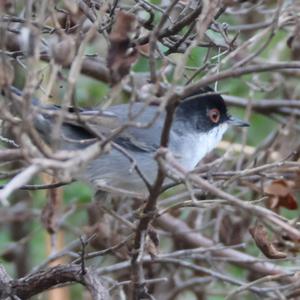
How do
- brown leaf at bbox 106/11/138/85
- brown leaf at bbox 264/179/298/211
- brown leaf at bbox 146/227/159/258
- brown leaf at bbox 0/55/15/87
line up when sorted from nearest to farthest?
brown leaf at bbox 0/55/15/87
brown leaf at bbox 106/11/138/85
brown leaf at bbox 146/227/159/258
brown leaf at bbox 264/179/298/211

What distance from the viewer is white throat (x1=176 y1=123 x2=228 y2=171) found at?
3521mm

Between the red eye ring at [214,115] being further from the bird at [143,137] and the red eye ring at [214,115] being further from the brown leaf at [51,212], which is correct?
the brown leaf at [51,212]

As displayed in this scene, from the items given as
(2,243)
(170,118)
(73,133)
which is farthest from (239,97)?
(170,118)

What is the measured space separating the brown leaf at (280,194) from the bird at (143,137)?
33 cm

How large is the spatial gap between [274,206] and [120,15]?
155 cm

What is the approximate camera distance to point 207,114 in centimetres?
373

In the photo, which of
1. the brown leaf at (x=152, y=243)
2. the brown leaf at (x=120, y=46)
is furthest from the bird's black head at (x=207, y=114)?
the brown leaf at (x=120, y=46)

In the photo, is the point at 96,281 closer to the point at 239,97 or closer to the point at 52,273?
the point at 52,273

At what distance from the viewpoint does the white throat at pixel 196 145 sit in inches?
139

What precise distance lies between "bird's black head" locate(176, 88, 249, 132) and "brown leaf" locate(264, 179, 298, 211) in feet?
1.77

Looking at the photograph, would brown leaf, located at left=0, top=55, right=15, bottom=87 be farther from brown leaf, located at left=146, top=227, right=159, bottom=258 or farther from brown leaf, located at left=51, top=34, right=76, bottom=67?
brown leaf, located at left=146, top=227, right=159, bottom=258

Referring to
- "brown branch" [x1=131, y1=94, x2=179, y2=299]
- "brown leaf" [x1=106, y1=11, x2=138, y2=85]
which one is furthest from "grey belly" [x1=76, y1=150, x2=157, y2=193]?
"brown leaf" [x1=106, y1=11, x2=138, y2=85]

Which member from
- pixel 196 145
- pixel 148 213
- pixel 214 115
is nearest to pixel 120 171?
pixel 196 145

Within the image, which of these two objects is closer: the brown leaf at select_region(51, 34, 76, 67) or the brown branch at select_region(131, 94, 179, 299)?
the brown leaf at select_region(51, 34, 76, 67)
